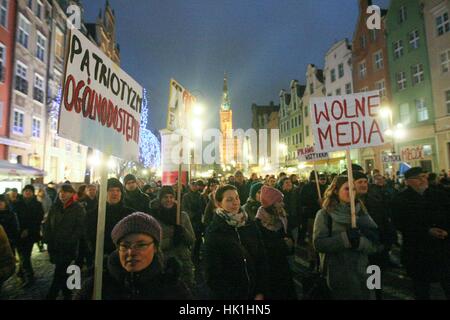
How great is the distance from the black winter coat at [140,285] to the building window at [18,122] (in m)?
22.9

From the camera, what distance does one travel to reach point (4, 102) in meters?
20.1

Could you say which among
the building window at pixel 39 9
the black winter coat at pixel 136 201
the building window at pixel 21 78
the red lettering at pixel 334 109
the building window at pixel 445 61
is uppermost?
the building window at pixel 39 9

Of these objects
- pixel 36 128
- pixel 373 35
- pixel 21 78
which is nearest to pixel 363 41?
pixel 373 35

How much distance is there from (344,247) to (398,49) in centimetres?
2972

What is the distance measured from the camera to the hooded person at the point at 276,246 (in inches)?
138

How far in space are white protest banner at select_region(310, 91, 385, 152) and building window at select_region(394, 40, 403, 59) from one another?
90.2 ft

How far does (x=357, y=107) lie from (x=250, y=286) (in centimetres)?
281

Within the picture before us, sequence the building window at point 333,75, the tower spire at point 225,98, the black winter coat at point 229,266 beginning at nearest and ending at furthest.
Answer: the black winter coat at point 229,266
the building window at point 333,75
the tower spire at point 225,98

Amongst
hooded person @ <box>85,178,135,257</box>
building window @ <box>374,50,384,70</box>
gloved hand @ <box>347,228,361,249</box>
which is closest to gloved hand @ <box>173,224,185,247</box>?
hooded person @ <box>85,178,135,257</box>

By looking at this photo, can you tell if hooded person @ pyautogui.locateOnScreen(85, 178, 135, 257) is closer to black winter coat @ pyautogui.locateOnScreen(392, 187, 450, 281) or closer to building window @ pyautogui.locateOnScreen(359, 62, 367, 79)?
black winter coat @ pyautogui.locateOnScreen(392, 187, 450, 281)

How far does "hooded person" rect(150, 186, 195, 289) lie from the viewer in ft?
15.0

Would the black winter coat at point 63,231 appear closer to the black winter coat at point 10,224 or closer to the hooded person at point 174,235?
the hooded person at point 174,235

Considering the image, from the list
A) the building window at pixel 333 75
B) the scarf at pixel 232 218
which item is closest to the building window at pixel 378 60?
the building window at pixel 333 75
